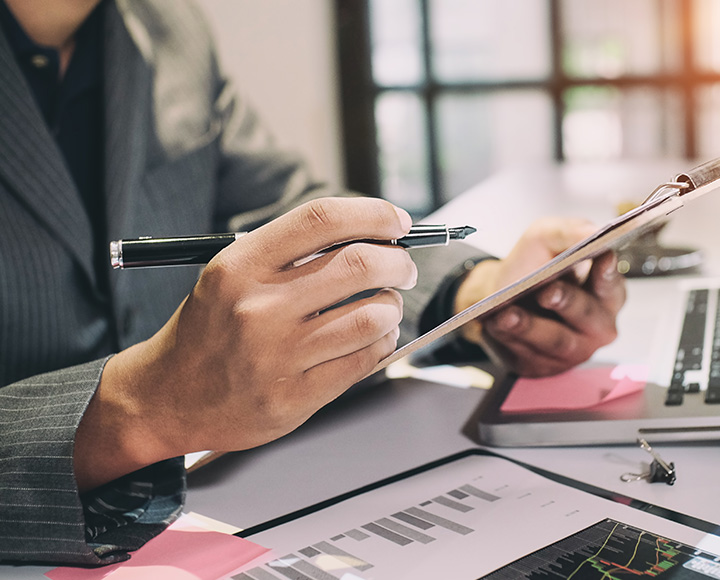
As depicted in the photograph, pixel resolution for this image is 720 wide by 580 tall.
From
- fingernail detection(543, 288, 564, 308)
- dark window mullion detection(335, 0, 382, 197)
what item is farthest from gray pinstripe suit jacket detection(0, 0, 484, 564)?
dark window mullion detection(335, 0, 382, 197)

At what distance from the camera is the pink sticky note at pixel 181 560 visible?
42 cm

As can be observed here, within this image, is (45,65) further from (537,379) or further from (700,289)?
(700,289)

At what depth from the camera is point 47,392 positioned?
1.64 ft

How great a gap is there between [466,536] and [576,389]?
0.23 m

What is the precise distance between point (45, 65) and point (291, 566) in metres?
0.65

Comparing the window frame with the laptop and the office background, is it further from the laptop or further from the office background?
the laptop

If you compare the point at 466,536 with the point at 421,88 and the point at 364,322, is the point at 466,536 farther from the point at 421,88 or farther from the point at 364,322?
the point at 421,88

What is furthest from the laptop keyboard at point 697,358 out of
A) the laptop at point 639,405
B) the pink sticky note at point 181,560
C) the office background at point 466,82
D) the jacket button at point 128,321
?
the office background at point 466,82

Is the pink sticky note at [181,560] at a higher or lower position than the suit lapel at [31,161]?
lower

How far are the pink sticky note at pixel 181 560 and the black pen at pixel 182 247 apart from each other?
0.54ft

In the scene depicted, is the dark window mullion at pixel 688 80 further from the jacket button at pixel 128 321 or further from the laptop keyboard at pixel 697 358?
the jacket button at pixel 128 321

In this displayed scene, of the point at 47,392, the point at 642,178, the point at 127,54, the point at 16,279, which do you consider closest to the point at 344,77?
the point at 642,178

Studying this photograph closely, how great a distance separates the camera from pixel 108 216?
83 centimetres

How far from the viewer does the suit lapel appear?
74cm
